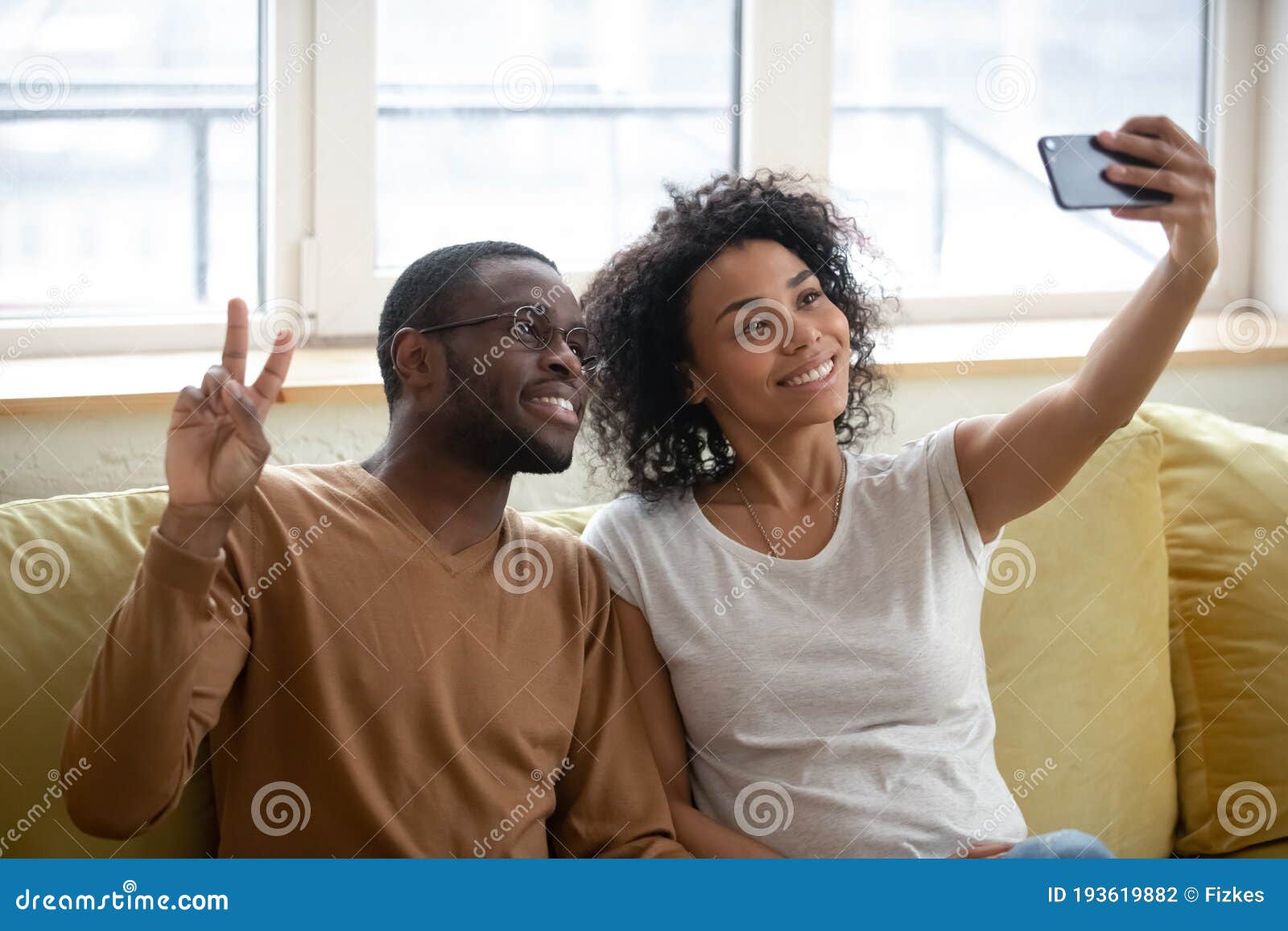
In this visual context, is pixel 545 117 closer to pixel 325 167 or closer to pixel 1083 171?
pixel 325 167

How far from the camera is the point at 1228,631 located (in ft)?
6.14

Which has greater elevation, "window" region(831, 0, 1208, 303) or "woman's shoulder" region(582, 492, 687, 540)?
"window" region(831, 0, 1208, 303)

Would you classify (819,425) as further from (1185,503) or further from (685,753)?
(1185,503)

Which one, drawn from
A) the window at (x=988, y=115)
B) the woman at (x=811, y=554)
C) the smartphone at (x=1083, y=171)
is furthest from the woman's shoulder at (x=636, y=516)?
the window at (x=988, y=115)

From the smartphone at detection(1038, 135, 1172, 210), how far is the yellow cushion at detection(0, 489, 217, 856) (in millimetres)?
1085

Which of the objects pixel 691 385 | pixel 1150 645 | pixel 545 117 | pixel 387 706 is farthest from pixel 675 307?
pixel 545 117

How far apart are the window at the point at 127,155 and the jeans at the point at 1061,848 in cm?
156

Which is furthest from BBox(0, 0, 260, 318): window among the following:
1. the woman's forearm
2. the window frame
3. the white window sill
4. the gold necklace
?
the woman's forearm

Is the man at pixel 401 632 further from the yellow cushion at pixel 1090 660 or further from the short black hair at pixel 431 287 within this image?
the yellow cushion at pixel 1090 660

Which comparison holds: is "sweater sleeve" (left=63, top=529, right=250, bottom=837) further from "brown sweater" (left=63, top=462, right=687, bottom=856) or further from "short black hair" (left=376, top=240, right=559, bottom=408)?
"short black hair" (left=376, top=240, right=559, bottom=408)

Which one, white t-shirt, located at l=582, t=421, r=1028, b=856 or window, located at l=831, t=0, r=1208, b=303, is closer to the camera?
white t-shirt, located at l=582, t=421, r=1028, b=856

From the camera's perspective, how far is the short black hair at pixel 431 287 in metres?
1.59

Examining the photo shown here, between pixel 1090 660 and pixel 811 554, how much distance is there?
49cm

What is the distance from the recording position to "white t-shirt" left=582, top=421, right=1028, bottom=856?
1499 mm
